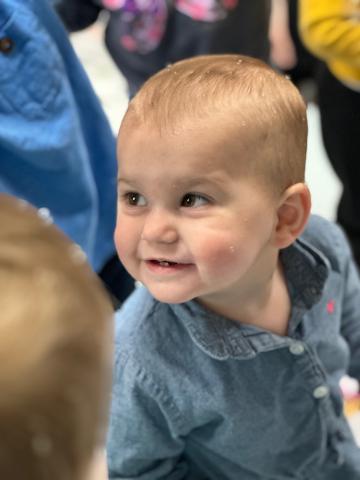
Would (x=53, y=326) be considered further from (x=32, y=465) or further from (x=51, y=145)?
(x=51, y=145)

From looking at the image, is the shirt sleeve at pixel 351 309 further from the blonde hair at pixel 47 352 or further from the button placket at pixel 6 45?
the blonde hair at pixel 47 352

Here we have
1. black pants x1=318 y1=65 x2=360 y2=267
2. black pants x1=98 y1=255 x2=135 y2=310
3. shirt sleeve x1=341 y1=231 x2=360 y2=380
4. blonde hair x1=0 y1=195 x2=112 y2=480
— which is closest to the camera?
blonde hair x1=0 y1=195 x2=112 y2=480

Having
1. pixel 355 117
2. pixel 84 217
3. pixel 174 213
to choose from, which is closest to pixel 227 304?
pixel 174 213

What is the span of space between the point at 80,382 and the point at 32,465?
4 centimetres

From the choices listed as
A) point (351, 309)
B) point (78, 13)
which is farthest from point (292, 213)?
point (78, 13)

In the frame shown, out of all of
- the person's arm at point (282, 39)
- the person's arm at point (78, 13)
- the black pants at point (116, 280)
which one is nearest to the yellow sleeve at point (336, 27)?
the person's arm at point (78, 13)

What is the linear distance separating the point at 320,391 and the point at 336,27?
2.05ft

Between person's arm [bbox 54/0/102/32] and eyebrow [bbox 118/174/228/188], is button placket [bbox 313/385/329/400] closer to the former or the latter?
eyebrow [bbox 118/174/228/188]

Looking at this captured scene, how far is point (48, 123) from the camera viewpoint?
0.76 meters

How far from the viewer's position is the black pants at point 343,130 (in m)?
1.19

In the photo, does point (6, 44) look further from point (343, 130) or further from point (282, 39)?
point (282, 39)

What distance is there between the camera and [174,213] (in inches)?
22.2

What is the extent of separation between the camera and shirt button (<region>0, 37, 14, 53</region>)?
71cm

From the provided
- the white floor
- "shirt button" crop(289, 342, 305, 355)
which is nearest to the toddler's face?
"shirt button" crop(289, 342, 305, 355)
